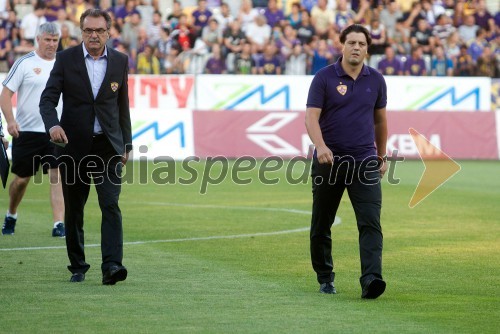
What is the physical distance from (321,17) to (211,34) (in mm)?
3429

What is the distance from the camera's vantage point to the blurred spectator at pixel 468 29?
3294 centimetres

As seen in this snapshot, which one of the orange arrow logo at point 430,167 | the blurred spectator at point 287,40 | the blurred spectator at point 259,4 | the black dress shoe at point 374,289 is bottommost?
the orange arrow logo at point 430,167

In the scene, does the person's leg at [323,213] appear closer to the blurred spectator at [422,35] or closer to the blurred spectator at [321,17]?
the blurred spectator at [321,17]

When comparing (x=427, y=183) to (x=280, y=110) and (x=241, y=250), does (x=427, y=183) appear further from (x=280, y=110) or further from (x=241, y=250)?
(x=241, y=250)

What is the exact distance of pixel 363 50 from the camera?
29.6 ft

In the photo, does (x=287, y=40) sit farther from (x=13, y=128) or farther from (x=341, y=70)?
(x=341, y=70)

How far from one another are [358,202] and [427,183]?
1394cm

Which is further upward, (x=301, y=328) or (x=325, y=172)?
(x=325, y=172)

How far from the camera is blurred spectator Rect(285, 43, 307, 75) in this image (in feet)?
97.4

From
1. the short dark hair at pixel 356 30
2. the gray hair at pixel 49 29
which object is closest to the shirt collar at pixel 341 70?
the short dark hair at pixel 356 30

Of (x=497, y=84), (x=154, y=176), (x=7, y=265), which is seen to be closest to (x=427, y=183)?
(x=154, y=176)

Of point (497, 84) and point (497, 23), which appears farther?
point (497, 23)

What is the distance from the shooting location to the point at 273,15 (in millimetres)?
30922

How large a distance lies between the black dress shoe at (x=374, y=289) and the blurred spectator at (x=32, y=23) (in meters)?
20.3
